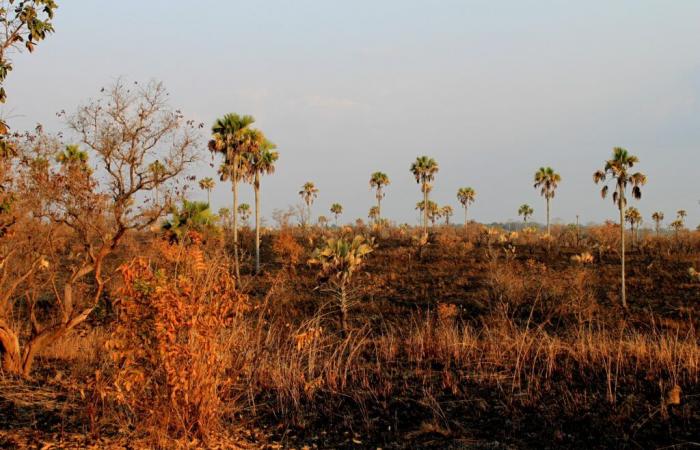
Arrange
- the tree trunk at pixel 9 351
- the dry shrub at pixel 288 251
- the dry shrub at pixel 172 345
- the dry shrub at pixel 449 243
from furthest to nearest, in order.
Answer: the dry shrub at pixel 449 243 → the dry shrub at pixel 288 251 → the tree trunk at pixel 9 351 → the dry shrub at pixel 172 345

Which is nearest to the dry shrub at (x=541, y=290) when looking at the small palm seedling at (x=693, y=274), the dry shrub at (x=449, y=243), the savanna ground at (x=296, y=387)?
the small palm seedling at (x=693, y=274)

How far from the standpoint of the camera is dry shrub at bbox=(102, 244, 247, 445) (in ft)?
17.8

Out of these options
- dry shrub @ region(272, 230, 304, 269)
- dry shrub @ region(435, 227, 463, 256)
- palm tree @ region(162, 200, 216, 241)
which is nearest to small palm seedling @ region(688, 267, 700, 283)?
dry shrub @ region(435, 227, 463, 256)

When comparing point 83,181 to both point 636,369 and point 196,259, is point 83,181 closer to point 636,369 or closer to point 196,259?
point 196,259

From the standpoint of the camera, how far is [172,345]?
214 inches

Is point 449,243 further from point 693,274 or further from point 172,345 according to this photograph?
point 172,345

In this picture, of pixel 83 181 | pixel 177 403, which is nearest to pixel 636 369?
pixel 177 403

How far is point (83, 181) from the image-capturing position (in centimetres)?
1027

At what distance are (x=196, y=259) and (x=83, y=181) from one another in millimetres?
5753

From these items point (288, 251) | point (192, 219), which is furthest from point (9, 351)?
point (288, 251)

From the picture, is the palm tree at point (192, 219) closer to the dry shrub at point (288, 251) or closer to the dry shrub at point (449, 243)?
the dry shrub at point (288, 251)

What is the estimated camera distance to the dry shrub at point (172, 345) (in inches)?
213

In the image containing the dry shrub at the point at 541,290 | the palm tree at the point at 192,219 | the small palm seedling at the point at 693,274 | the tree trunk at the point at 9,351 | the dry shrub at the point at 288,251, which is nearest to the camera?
the tree trunk at the point at 9,351

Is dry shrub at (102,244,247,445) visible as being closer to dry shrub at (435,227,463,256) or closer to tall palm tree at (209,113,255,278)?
tall palm tree at (209,113,255,278)
